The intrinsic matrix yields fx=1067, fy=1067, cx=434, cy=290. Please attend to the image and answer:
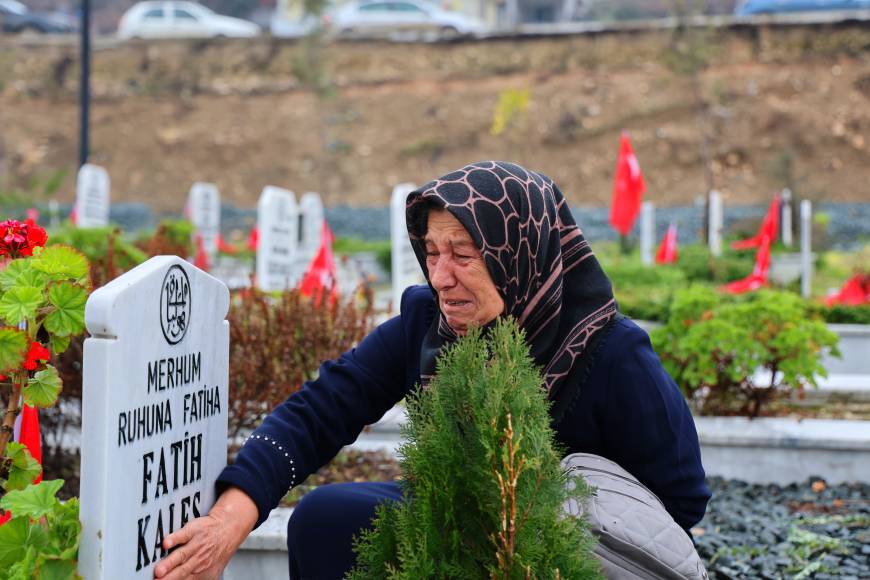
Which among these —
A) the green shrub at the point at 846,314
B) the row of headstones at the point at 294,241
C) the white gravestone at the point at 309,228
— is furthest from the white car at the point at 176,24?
the green shrub at the point at 846,314

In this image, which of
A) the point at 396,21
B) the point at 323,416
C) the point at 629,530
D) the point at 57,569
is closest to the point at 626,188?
the point at 323,416

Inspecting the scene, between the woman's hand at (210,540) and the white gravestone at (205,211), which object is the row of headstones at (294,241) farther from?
the woman's hand at (210,540)

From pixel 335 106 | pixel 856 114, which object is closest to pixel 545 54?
pixel 335 106

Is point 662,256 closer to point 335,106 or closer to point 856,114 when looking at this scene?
point 856,114

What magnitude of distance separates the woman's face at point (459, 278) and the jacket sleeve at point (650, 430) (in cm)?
28

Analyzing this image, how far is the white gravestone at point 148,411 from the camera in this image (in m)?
1.79

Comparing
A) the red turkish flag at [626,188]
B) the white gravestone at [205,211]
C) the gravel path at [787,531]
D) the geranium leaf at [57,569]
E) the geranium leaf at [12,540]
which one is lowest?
the gravel path at [787,531]

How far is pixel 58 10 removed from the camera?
59812mm

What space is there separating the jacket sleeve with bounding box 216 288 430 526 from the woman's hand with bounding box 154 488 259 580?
3cm

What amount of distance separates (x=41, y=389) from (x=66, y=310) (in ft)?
0.52

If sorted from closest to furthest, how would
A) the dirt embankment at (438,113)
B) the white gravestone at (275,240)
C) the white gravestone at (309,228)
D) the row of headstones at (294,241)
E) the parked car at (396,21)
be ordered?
the row of headstones at (294,241) → the white gravestone at (275,240) → the white gravestone at (309,228) → the dirt embankment at (438,113) → the parked car at (396,21)

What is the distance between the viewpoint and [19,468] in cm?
205

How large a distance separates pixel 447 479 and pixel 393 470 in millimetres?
2586

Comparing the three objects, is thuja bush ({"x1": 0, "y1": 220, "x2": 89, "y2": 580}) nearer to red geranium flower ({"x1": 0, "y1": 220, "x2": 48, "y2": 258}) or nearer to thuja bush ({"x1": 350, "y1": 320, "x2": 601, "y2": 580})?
red geranium flower ({"x1": 0, "y1": 220, "x2": 48, "y2": 258})
